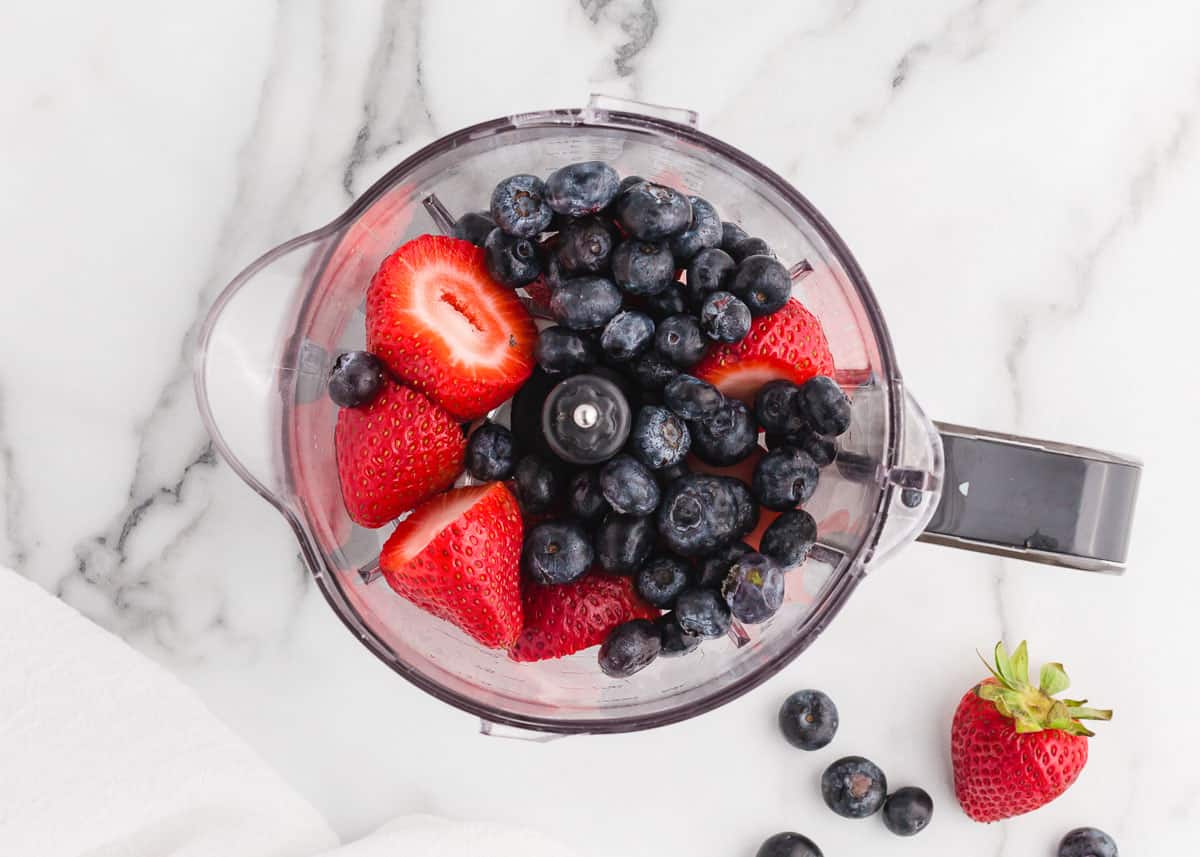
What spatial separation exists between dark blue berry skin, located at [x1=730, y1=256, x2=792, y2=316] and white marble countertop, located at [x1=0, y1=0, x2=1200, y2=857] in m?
0.30

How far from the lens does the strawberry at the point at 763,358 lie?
81 centimetres

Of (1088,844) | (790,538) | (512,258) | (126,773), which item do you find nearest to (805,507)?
(790,538)

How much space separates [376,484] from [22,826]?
51 cm

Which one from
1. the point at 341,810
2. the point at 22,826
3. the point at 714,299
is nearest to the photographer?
the point at 714,299

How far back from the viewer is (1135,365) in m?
1.11

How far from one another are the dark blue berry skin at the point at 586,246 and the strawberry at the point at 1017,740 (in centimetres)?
56

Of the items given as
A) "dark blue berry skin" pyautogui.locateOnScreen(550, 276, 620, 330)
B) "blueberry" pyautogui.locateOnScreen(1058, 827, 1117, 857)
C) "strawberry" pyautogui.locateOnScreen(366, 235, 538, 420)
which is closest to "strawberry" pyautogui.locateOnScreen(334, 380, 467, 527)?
"strawberry" pyautogui.locateOnScreen(366, 235, 538, 420)

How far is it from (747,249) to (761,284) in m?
0.06

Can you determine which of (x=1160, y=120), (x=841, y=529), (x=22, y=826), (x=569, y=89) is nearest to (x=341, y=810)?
(x=22, y=826)

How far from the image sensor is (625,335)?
30.4 inches

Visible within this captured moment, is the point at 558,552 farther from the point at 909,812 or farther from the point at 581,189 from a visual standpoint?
the point at 909,812

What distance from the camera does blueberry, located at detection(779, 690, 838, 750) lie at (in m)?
1.05

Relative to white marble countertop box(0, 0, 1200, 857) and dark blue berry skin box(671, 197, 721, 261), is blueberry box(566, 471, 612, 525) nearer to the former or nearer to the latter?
dark blue berry skin box(671, 197, 721, 261)

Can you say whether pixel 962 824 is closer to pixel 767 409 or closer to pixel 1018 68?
pixel 767 409
